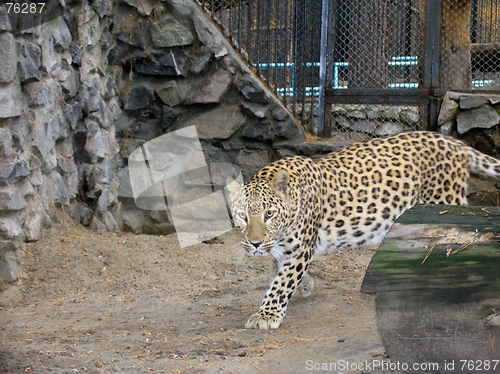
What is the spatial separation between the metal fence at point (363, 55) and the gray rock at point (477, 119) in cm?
41

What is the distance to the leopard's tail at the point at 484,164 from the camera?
4758mm

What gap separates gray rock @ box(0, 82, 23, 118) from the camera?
15.4 ft

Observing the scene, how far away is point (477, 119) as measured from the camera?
7.19m

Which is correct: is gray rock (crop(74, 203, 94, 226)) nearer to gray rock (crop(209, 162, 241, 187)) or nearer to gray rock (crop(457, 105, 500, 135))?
gray rock (crop(209, 162, 241, 187))

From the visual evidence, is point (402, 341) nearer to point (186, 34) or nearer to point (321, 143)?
point (321, 143)

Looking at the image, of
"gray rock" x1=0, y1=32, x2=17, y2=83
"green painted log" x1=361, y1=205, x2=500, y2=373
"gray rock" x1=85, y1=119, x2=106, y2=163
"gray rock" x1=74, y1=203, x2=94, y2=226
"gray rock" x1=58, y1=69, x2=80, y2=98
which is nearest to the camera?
"green painted log" x1=361, y1=205, x2=500, y2=373

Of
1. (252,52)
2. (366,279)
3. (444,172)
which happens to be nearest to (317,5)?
(252,52)

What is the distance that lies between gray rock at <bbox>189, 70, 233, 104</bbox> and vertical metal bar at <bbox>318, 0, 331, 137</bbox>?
134 centimetres

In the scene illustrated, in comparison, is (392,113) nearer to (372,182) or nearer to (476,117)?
(476,117)

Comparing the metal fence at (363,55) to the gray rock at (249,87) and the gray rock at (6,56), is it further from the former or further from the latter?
the gray rock at (6,56)

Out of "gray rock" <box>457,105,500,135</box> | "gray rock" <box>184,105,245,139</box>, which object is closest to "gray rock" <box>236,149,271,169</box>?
"gray rock" <box>184,105,245,139</box>

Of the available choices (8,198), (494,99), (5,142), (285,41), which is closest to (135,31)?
(285,41)

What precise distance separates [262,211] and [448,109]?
4246 mm

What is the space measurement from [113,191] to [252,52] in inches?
125
